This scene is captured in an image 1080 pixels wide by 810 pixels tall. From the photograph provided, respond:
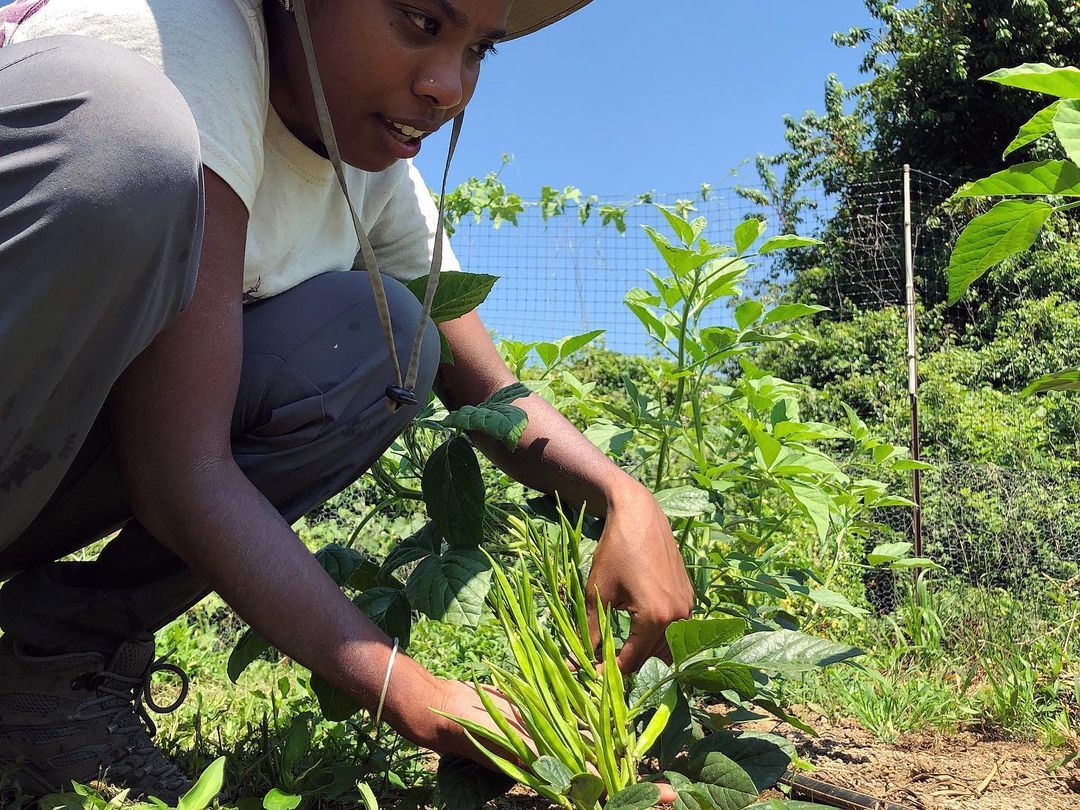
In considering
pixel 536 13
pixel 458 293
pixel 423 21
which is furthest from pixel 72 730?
pixel 536 13

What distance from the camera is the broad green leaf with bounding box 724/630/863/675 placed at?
3.48 feet

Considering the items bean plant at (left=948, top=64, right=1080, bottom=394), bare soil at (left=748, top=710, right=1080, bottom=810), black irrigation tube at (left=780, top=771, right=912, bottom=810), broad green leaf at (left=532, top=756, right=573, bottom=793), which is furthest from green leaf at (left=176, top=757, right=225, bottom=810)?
bare soil at (left=748, top=710, right=1080, bottom=810)

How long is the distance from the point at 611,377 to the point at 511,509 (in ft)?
29.2

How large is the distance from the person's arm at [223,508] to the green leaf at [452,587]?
110 mm

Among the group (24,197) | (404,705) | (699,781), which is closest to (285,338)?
(24,197)

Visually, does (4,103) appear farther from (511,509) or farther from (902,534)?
(902,534)

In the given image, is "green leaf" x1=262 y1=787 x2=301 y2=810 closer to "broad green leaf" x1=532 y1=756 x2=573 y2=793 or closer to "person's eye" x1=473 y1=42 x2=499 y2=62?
"broad green leaf" x1=532 y1=756 x2=573 y2=793

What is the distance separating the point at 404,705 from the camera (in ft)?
3.49

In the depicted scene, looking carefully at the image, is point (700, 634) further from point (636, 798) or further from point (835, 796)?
point (835, 796)

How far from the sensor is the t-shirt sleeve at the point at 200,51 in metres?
1.07

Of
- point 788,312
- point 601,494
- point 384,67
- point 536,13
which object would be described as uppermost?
point 536,13

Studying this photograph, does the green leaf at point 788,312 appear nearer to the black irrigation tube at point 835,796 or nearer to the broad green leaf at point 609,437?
the broad green leaf at point 609,437

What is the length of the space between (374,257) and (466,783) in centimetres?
74

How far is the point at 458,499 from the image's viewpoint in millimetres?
1330
